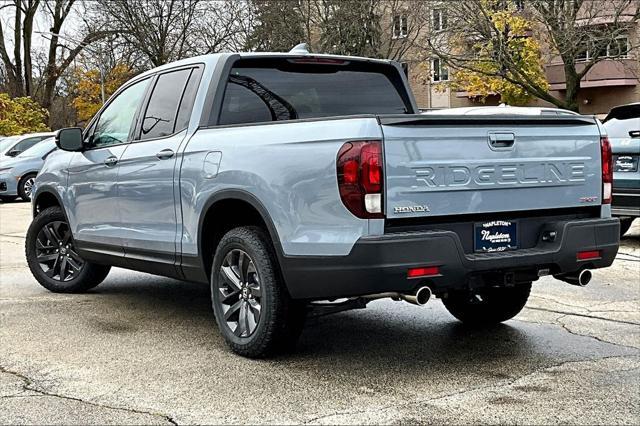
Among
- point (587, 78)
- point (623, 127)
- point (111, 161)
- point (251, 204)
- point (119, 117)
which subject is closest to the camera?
point (251, 204)

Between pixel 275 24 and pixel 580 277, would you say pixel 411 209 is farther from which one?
pixel 275 24

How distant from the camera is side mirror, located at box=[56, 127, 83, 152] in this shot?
275 inches

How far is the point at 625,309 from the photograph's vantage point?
22.6 feet

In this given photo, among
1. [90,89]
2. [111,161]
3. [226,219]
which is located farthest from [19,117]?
[226,219]

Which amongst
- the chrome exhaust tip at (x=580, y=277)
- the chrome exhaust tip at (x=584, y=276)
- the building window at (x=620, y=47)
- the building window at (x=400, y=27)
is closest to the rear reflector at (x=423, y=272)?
the chrome exhaust tip at (x=580, y=277)

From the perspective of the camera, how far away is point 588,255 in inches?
201

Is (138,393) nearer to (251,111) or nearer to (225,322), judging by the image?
(225,322)

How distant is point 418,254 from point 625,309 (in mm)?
3106

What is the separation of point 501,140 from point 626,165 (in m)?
6.06

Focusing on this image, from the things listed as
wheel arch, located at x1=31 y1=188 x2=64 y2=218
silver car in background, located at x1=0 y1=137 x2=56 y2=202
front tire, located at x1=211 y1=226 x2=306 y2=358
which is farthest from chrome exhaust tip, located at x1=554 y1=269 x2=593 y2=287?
silver car in background, located at x1=0 y1=137 x2=56 y2=202

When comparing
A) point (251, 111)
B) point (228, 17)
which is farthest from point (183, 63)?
point (228, 17)

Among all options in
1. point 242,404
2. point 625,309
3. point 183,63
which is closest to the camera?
point 242,404

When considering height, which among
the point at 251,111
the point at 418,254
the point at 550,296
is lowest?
the point at 550,296

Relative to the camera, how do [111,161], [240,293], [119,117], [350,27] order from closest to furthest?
[240,293] → [111,161] → [119,117] → [350,27]
